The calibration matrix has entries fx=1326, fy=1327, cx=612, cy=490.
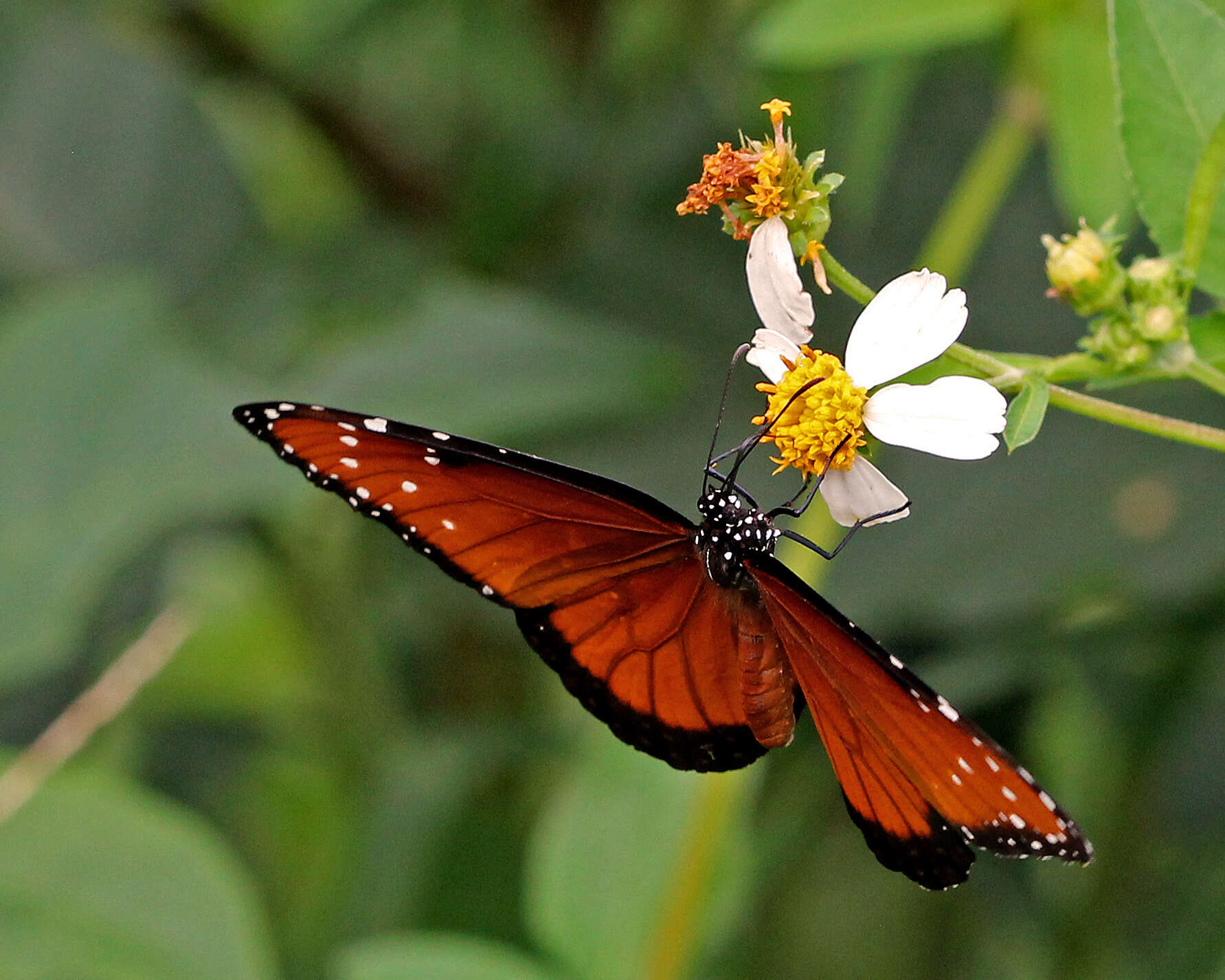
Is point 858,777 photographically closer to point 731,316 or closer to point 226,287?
point 731,316

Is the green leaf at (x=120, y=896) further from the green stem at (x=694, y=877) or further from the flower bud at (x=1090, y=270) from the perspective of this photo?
the flower bud at (x=1090, y=270)

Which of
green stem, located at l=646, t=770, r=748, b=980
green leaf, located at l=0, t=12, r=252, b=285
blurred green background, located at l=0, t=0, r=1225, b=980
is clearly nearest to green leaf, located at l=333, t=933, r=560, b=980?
blurred green background, located at l=0, t=0, r=1225, b=980

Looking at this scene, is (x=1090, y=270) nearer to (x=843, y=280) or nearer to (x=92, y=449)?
(x=843, y=280)

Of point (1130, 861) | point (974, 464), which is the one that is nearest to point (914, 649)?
point (974, 464)

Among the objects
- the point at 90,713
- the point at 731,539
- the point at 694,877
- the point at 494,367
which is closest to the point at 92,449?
the point at 90,713

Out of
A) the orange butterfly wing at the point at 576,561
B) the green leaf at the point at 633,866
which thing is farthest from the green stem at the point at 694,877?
the orange butterfly wing at the point at 576,561

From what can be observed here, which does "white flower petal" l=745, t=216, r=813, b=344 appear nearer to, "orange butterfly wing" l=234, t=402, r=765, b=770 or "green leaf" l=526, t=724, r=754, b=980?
"orange butterfly wing" l=234, t=402, r=765, b=770

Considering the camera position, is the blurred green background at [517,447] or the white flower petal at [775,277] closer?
the white flower petal at [775,277]
